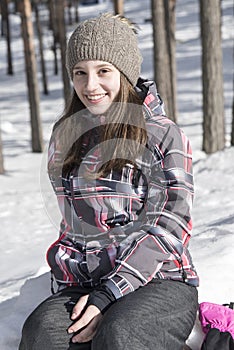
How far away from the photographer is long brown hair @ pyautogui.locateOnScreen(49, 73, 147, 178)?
3.03 m

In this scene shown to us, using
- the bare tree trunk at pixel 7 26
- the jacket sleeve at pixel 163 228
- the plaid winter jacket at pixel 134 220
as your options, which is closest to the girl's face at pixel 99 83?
the plaid winter jacket at pixel 134 220

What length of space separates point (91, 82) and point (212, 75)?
9.24 metres

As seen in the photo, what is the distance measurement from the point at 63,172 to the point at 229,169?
6.19m

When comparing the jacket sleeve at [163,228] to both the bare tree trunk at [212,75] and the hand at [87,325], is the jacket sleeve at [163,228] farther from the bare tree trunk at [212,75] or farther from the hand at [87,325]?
the bare tree trunk at [212,75]

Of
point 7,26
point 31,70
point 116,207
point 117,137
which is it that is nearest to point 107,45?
point 117,137

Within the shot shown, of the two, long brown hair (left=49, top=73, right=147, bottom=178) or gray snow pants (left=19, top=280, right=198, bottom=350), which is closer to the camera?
gray snow pants (left=19, top=280, right=198, bottom=350)

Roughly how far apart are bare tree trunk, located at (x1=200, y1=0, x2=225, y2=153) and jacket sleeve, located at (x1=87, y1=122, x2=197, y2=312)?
8.96 metres

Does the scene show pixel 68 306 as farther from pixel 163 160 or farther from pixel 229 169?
pixel 229 169

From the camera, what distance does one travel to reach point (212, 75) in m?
12.0

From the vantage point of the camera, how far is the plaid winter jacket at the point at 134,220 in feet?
9.46

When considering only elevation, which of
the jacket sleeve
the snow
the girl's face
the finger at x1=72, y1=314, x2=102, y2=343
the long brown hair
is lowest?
the snow

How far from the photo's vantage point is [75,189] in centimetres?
A: 311

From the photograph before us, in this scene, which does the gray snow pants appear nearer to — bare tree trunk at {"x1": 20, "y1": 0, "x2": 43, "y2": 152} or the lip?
the lip

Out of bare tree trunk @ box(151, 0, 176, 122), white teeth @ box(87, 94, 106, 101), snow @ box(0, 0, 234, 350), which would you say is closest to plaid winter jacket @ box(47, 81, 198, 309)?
white teeth @ box(87, 94, 106, 101)
